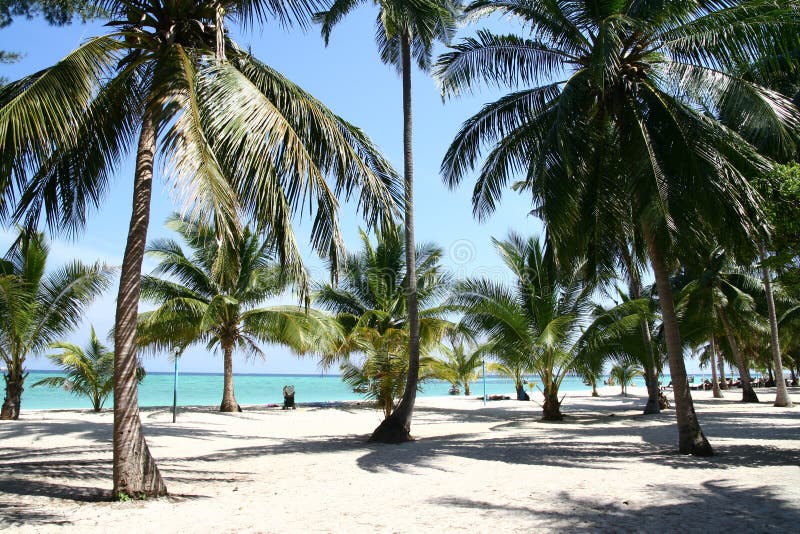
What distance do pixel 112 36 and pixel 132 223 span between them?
2071 mm

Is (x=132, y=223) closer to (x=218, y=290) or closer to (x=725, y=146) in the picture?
(x=725, y=146)

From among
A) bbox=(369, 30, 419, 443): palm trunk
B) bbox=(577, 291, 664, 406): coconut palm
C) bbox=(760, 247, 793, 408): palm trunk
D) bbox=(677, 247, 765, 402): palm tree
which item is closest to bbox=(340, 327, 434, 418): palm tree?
bbox=(369, 30, 419, 443): palm trunk

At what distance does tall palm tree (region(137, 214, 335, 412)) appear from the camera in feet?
58.2

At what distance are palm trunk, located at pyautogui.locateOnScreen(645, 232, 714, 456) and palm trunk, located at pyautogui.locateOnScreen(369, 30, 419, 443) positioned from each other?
449 cm

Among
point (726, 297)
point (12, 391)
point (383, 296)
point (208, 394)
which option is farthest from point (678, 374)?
point (208, 394)

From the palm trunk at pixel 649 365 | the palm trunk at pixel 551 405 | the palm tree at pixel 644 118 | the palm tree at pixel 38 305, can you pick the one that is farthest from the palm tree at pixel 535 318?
the palm tree at pixel 38 305

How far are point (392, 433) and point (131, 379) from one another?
6.44m

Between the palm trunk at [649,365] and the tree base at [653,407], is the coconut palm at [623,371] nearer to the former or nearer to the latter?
the palm trunk at [649,365]

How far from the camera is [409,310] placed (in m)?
11.9

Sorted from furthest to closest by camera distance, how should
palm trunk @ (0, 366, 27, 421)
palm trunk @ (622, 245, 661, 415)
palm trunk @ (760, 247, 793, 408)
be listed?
palm trunk @ (760, 247, 793, 408), palm trunk @ (622, 245, 661, 415), palm trunk @ (0, 366, 27, 421)

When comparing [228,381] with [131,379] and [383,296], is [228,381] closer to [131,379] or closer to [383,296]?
[383,296]

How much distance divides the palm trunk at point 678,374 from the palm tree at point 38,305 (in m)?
13.8

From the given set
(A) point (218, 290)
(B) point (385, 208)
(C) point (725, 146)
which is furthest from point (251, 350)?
(C) point (725, 146)

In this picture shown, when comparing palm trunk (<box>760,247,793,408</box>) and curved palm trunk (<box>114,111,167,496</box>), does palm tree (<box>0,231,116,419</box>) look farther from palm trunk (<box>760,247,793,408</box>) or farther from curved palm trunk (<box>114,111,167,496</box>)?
palm trunk (<box>760,247,793,408</box>)
